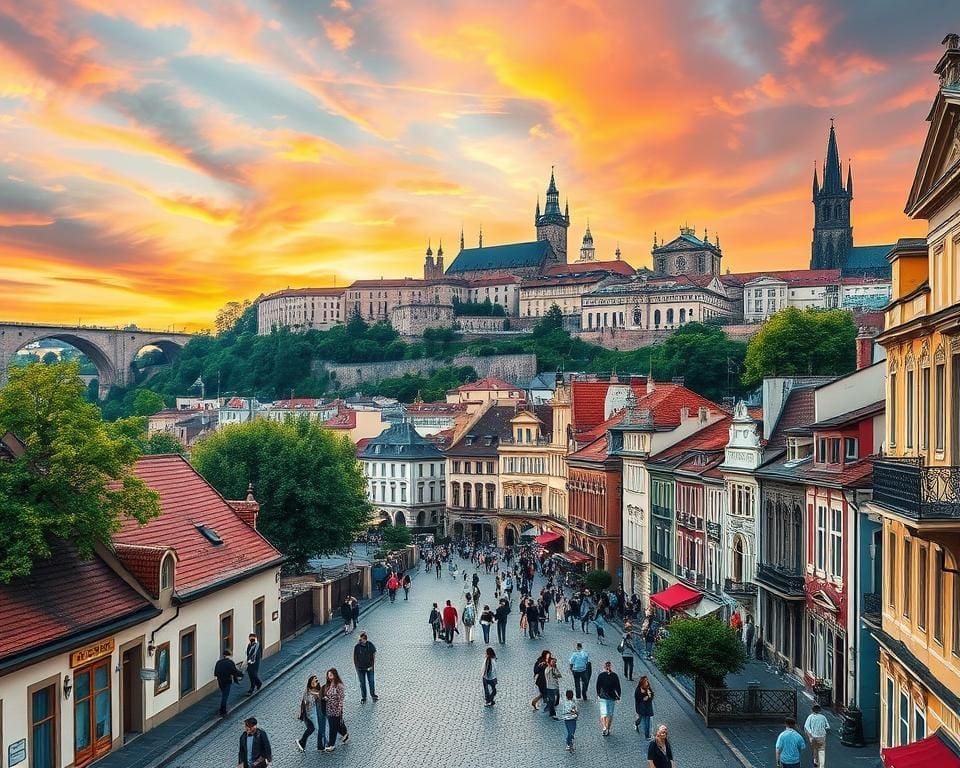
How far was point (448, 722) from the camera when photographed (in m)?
22.3

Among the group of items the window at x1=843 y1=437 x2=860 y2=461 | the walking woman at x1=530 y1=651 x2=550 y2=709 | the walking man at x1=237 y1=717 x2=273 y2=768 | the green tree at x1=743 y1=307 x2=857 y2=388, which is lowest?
the walking woman at x1=530 y1=651 x2=550 y2=709

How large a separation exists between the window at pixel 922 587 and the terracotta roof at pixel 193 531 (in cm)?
1381

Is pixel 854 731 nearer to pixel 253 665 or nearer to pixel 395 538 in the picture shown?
pixel 253 665

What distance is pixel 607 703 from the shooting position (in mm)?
21703

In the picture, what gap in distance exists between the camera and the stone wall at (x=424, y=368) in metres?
174

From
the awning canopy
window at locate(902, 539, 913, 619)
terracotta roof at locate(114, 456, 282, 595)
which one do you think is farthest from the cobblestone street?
the awning canopy

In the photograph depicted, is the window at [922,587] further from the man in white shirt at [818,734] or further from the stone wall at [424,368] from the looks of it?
the stone wall at [424,368]

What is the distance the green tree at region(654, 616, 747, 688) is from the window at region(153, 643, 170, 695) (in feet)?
32.8

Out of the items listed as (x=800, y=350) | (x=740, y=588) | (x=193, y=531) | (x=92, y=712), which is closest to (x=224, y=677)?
(x=92, y=712)

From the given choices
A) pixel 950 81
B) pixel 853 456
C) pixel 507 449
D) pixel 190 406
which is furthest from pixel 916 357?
pixel 190 406

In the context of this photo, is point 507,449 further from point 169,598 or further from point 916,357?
point 916,357

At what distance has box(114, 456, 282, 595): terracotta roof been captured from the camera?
24.2 metres

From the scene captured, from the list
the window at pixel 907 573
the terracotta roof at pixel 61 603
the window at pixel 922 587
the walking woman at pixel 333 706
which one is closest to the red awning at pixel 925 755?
the window at pixel 922 587

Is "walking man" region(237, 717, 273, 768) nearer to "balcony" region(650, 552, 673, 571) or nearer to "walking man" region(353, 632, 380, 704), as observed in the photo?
"walking man" region(353, 632, 380, 704)
